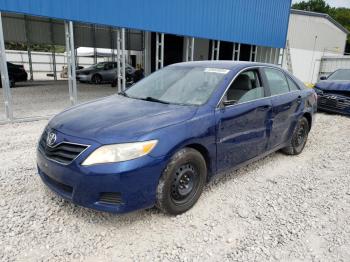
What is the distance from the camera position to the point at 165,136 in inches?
104

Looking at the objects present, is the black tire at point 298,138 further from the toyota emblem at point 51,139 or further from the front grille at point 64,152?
the toyota emblem at point 51,139

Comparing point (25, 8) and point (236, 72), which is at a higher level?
point (25, 8)

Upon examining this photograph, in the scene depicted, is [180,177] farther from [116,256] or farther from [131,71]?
[131,71]

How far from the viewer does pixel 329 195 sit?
3.59 meters

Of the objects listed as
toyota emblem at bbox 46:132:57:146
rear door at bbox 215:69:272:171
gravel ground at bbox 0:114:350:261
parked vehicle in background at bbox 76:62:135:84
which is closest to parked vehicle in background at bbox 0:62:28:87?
parked vehicle in background at bbox 76:62:135:84

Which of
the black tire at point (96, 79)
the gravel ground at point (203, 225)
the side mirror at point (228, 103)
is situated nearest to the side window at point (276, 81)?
the side mirror at point (228, 103)

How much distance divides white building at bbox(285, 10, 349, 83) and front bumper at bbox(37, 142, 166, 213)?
24.2 meters

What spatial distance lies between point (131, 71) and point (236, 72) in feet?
49.0

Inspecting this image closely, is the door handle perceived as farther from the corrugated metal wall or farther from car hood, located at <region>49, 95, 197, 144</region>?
the corrugated metal wall

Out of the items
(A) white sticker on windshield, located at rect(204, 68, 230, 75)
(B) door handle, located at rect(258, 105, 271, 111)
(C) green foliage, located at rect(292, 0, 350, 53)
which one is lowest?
(B) door handle, located at rect(258, 105, 271, 111)

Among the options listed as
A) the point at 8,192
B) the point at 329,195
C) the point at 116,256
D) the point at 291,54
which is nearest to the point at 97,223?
the point at 116,256

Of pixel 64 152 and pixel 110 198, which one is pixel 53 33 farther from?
pixel 110 198

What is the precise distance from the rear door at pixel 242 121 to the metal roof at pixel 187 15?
5997 mm

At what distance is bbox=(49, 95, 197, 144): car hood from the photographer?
2.57 m
